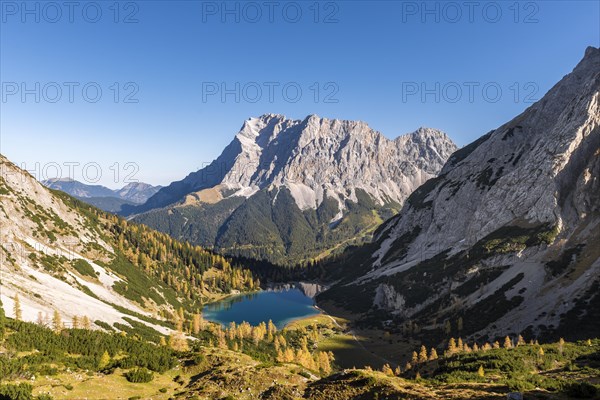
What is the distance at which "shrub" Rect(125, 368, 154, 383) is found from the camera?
41625 mm

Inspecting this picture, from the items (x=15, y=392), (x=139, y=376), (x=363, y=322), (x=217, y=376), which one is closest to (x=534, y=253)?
(x=363, y=322)

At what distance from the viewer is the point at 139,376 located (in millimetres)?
42062

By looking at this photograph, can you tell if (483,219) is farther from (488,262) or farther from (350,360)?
(350,360)

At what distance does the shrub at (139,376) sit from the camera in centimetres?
4162

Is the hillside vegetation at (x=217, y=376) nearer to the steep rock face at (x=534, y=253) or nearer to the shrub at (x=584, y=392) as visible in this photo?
the shrub at (x=584, y=392)

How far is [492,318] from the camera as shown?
129m

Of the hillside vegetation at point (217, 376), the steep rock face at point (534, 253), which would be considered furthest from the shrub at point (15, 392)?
the steep rock face at point (534, 253)

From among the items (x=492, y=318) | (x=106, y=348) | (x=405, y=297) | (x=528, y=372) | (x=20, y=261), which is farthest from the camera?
(x=405, y=297)

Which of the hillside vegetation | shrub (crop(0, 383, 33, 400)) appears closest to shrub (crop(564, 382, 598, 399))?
the hillside vegetation

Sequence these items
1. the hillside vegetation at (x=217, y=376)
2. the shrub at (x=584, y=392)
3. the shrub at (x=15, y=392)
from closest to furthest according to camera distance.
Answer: the shrub at (x=15, y=392) → the shrub at (x=584, y=392) → the hillside vegetation at (x=217, y=376)

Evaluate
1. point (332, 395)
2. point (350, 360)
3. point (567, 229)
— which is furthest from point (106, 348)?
point (567, 229)

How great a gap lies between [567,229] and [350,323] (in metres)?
109

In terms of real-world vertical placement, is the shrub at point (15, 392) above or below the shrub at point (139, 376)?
above

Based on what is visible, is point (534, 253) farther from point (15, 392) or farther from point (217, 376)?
point (15, 392)
